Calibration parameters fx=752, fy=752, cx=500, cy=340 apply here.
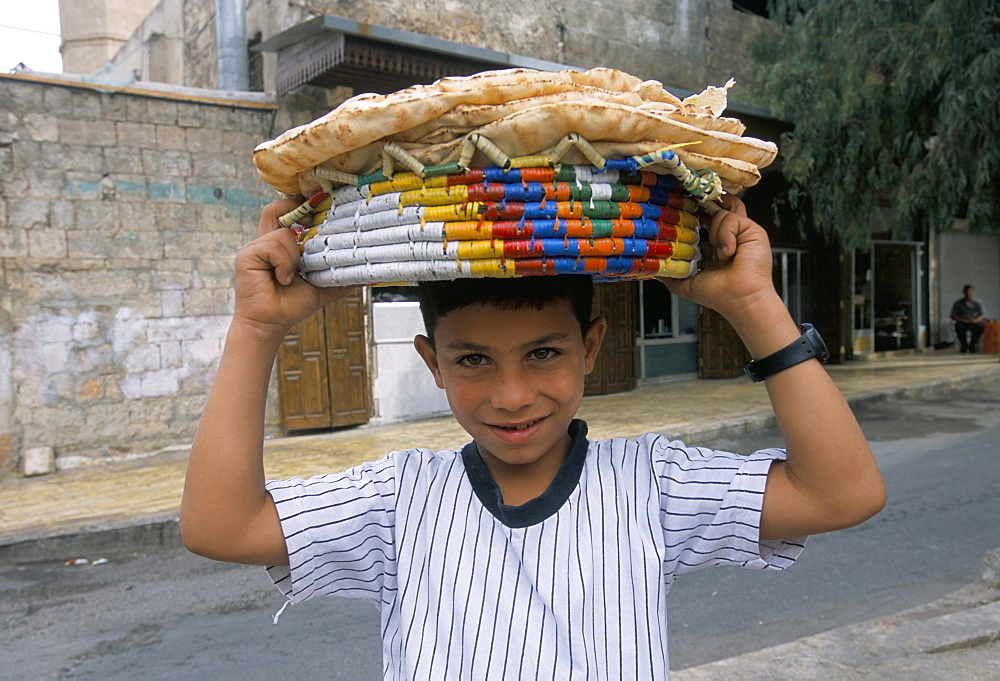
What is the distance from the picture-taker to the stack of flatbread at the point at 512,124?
1.05 m

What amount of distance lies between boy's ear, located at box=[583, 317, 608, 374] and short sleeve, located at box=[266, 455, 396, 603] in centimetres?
45

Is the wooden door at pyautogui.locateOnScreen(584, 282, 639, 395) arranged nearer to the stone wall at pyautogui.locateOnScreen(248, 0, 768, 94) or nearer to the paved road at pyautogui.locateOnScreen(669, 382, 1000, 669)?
the stone wall at pyautogui.locateOnScreen(248, 0, 768, 94)

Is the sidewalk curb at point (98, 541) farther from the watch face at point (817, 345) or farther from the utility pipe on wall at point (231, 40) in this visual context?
the utility pipe on wall at point (231, 40)

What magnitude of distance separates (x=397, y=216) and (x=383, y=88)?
7.80m

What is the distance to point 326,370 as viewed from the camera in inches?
360

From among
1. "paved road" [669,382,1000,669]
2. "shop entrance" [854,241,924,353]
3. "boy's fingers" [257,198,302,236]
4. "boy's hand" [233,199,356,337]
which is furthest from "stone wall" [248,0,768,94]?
"boy's hand" [233,199,356,337]

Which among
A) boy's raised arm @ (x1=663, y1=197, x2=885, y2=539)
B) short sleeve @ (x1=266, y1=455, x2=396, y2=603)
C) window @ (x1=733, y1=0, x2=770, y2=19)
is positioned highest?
window @ (x1=733, y1=0, x2=770, y2=19)

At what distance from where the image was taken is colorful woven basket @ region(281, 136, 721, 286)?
1.08 m

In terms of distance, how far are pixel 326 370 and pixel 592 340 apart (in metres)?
7.92

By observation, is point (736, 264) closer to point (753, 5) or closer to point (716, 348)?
point (716, 348)

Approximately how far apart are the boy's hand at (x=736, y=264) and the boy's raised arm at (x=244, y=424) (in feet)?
2.38

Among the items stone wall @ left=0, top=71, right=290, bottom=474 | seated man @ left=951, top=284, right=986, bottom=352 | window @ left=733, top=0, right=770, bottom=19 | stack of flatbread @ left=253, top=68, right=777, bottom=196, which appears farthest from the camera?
seated man @ left=951, top=284, right=986, bottom=352

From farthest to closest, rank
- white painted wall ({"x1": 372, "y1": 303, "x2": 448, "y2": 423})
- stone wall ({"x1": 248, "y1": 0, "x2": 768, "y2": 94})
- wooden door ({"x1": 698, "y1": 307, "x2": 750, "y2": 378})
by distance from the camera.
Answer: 1. wooden door ({"x1": 698, "y1": 307, "x2": 750, "y2": 378})
2. white painted wall ({"x1": 372, "y1": 303, "x2": 448, "y2": 423})
3. stone wall ({"x1": 248, "y1": 0, "x2": 768, "y2": 94})

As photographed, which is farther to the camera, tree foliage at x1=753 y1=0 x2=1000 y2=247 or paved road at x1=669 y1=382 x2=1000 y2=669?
tree foliage at x1=753 y1=0 x2=1000 y2=247
